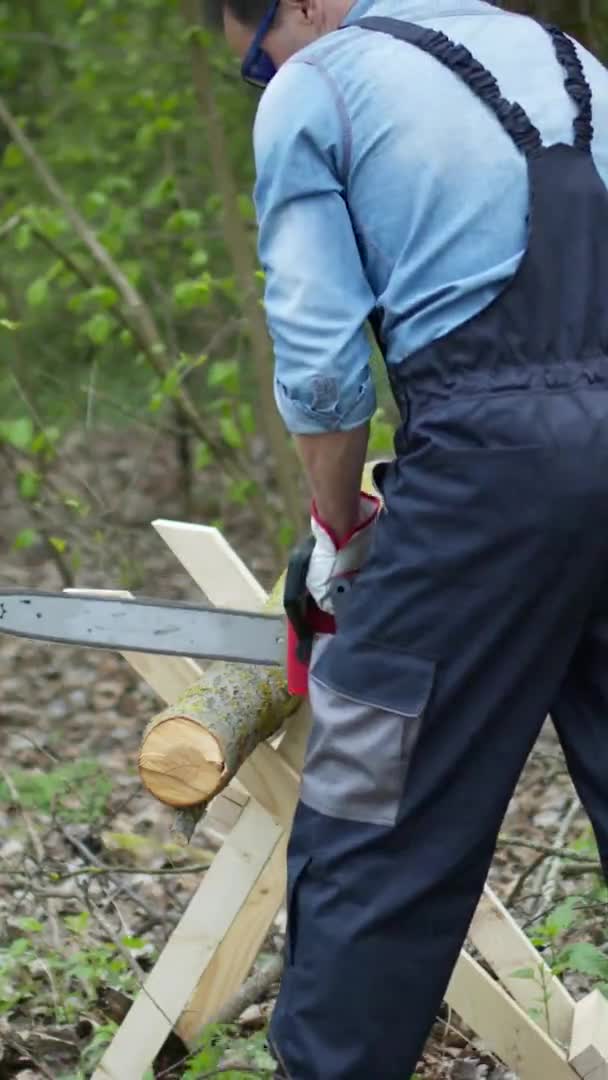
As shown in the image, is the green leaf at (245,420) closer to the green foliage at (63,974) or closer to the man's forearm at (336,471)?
the green foliage at (63,974)

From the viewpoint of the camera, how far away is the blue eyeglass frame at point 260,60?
8.25 feet

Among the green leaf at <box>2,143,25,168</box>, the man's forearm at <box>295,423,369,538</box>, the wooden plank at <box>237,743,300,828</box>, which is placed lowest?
the green leaf at <box>2,143,25,168</box>

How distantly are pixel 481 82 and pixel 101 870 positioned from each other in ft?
6.90

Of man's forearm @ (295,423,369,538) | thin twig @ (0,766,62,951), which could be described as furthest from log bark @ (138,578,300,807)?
thin twig @ (0,766,62,951)

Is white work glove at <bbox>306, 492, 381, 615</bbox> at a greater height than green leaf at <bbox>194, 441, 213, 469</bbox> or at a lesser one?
greater

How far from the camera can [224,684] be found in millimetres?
2832

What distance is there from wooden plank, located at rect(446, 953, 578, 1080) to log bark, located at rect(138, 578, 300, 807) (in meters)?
0.68

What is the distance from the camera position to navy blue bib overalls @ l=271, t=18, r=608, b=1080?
2.28 m

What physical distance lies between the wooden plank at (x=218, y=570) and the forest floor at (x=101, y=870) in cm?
91

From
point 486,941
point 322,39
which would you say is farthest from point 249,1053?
point 322,39

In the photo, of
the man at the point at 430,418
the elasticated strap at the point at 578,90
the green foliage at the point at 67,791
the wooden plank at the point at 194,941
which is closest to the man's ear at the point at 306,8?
the man at the point at 430,418

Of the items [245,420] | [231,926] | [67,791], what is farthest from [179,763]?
[245,420]

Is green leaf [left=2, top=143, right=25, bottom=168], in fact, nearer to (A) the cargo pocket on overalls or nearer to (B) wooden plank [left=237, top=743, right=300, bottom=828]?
(B) wooden plank [left=237, top=743, right=300, bottom=828]

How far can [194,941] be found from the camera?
305 cm
